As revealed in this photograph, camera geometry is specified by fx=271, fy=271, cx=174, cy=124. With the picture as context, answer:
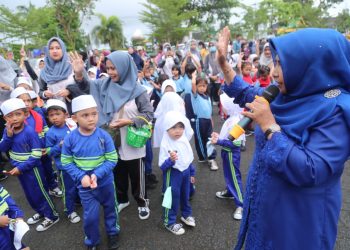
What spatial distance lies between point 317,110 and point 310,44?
30cm

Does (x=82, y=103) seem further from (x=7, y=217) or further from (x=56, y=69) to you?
(x=56, y=69)

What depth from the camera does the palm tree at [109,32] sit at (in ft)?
110

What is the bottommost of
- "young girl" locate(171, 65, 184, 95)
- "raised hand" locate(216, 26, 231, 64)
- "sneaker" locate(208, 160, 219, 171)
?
"sneaker" locate(208, 160, 219, 171)

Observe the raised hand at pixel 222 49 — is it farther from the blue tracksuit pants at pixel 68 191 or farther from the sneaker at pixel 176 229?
the blue tracksuit pants at pixel 68 191

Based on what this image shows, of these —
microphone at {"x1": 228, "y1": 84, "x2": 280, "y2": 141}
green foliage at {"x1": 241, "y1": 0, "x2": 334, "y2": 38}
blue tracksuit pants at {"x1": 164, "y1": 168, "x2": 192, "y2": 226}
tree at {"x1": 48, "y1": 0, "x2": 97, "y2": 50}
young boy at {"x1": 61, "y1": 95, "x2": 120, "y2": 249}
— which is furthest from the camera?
green foliage at {"x1": 241, "y1": 0, "x2": 334, "y2": 38}

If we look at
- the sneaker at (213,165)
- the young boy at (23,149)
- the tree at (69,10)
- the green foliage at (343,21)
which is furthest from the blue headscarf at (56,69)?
the green foliage at (343,21)

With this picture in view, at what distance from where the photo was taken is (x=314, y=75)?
1.22m

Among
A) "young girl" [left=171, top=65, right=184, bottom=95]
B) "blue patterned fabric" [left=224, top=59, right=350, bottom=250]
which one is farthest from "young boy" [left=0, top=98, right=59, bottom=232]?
"young girl" [left=171, top=65, right=184, bottom=95]

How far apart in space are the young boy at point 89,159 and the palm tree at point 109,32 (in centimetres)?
3275

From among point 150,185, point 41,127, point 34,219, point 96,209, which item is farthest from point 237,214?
point 41,127

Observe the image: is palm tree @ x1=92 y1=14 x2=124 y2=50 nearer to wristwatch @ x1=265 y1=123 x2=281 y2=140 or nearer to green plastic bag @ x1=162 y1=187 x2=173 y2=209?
green plastic bag @ x1=162 y1=187 x2=173 y2=209

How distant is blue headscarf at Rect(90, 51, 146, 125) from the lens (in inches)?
109

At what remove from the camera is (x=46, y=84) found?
12.1 ft

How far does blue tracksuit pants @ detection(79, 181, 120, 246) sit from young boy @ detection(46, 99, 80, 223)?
0.69 m
